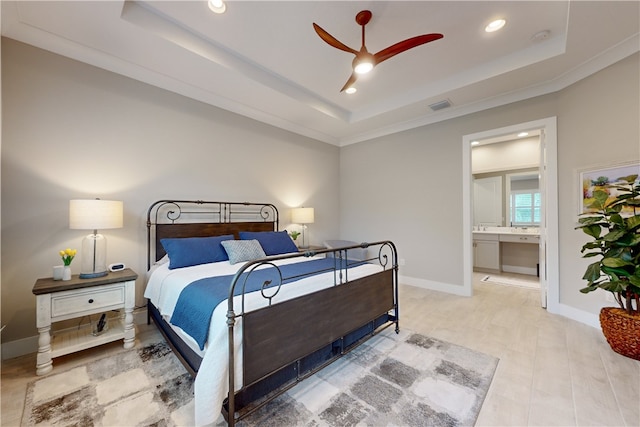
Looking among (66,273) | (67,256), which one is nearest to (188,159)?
(67,256)

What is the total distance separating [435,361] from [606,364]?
1402 millimetres

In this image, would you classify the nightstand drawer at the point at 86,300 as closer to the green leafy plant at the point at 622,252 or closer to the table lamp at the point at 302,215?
the table lamp at the point at 302,215

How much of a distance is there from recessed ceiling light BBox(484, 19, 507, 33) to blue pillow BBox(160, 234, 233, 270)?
372 cm

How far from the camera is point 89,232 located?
2666 mm

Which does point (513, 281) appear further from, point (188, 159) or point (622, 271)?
point (188, 159)

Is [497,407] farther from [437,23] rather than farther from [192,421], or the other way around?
[437,23]

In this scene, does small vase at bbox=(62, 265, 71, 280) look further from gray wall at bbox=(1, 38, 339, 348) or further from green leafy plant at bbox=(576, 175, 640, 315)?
green leafy plant at bbox=(576, 175, 640, 315)

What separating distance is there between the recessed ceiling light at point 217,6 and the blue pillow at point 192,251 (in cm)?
233

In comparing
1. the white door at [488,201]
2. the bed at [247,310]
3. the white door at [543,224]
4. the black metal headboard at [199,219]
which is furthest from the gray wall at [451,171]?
the white door at [488,201]

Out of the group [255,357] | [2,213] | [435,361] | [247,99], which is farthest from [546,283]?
[2,213]

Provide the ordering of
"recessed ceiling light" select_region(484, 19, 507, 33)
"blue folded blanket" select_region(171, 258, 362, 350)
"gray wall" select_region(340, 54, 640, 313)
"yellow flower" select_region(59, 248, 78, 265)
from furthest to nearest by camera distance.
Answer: "gray wall" select_region(340, 54, 640, 313) < "recessed ceiling light" select_region(484, 19, 507, 33) < "yellow flower" select_region(59, 248, 78, 265) < "blue folded blanket" select_region(171, 258, 362, 350)

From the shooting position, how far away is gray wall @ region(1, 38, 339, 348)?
2301 mm

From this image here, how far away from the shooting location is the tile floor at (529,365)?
160 centimetres

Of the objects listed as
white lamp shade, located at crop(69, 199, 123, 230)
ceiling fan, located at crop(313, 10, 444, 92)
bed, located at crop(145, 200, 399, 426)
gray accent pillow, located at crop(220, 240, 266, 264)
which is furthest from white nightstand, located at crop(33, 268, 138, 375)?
ceiling fan, located at crop(313, 10, 444, 92)
